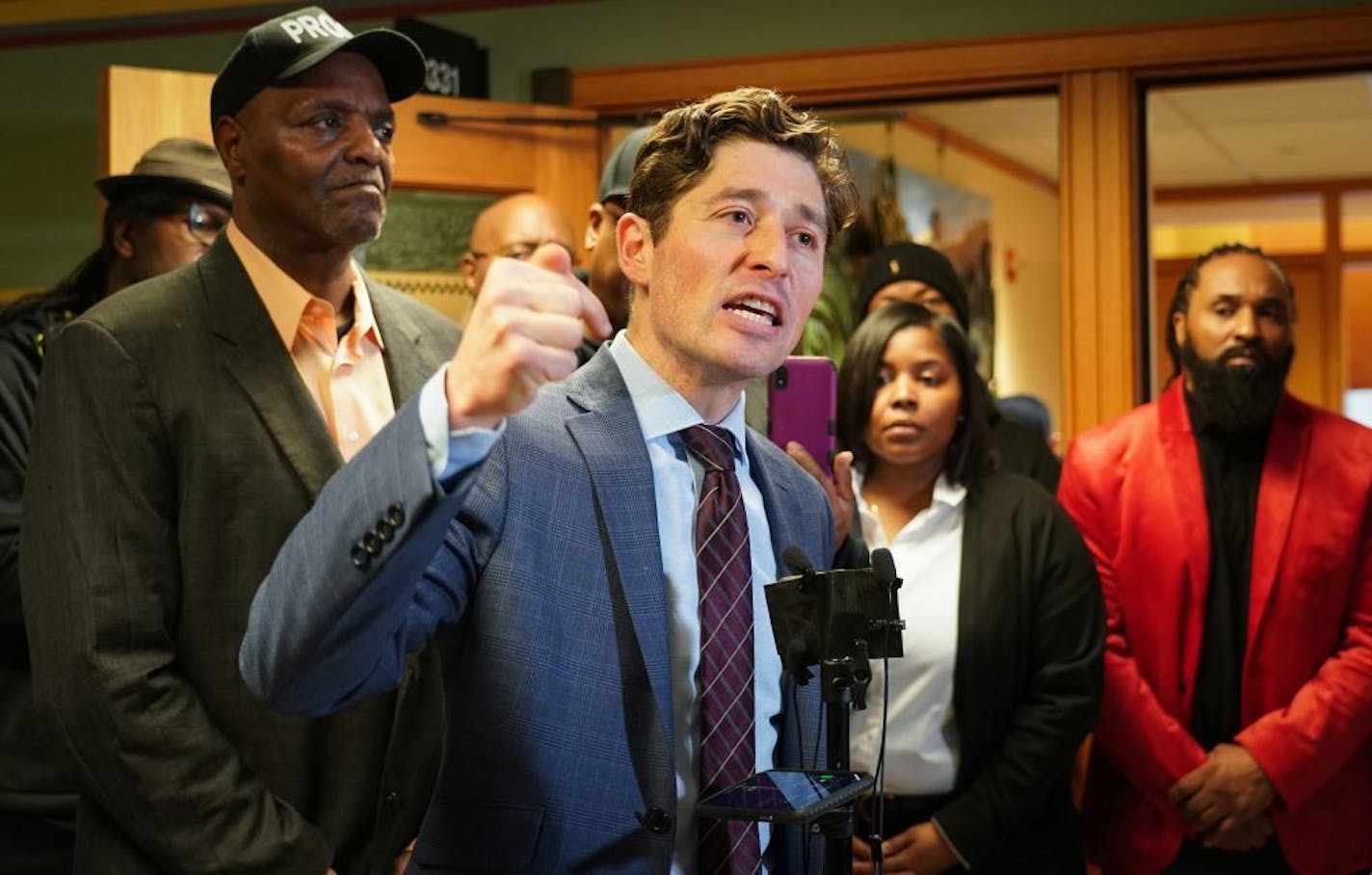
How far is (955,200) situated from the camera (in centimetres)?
765

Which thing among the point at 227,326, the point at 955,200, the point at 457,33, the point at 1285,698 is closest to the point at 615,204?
the point at 227,326

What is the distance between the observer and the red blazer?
3154mm

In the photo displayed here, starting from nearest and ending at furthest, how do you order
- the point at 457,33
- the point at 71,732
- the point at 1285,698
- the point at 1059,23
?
the point at 71,732
the point at 1285,698
the point at 1059,23
the point at 457,33

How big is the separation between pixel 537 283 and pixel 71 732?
1.10 meters

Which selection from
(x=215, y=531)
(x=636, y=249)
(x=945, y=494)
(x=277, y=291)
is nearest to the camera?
(x=636, y=249)

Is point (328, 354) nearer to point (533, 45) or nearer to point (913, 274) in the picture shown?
point (913, 274)

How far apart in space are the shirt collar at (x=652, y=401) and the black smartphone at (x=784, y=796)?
0.42m

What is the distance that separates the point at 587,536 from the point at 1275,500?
204 cm

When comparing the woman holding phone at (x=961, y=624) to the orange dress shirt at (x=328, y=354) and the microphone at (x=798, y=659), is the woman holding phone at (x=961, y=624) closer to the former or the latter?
the orange dress shirt at (x=328, y=354)

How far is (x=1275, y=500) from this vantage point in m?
3.26

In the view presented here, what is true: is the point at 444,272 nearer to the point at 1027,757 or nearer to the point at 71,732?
the point at 1027,757

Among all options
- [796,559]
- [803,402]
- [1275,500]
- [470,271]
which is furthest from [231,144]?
[1275,500]

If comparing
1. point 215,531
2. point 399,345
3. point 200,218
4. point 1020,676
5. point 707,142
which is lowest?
point 1020,676

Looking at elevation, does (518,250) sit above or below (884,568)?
above
